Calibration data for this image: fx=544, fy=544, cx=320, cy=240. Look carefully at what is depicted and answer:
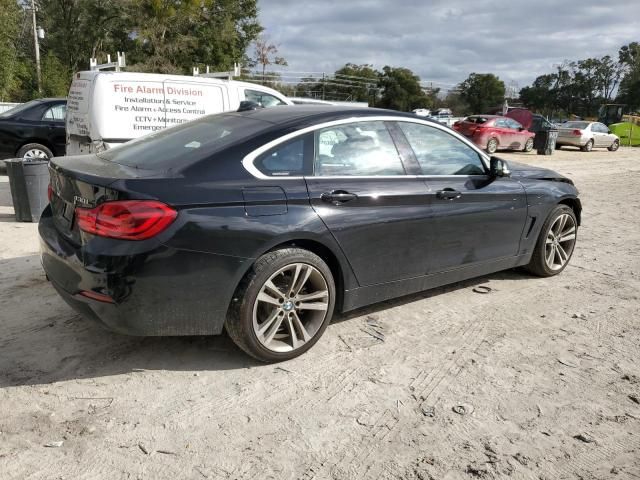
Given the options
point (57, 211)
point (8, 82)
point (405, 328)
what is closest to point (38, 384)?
point (57, 211)

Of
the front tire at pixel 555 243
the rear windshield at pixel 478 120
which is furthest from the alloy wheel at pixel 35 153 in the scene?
the rear windshield at pixel 478 120

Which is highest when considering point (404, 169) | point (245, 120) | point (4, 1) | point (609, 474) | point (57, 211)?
point (4, 1)

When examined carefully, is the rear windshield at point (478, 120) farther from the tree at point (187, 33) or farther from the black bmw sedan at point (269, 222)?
the tree at point (187, 33)

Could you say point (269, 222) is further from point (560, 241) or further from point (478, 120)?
point (478, 120)

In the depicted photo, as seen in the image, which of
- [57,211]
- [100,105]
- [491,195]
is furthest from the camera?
[100,105]

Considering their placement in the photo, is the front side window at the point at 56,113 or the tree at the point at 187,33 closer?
the front side window at the point at 56,113

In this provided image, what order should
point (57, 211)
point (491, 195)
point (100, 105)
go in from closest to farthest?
point (57, 211) → point (491, 195) → point (100, 105)

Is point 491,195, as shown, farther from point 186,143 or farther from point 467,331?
point 186,143

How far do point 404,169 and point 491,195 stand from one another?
961 mm

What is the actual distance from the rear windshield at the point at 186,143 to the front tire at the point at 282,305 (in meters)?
0.78

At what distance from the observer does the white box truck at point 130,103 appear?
773cm

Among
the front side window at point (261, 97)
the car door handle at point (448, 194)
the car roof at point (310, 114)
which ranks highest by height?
the front side window at point (261, 97)

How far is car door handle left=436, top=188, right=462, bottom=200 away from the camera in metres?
4.15

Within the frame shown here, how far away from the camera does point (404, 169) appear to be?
13.2 ft
